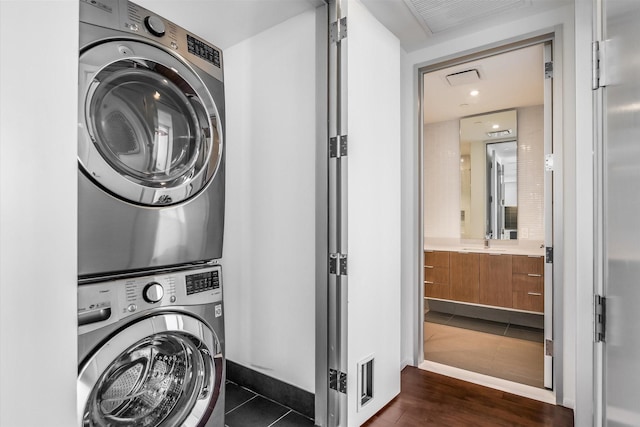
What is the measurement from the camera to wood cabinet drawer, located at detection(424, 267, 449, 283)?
3980 mm

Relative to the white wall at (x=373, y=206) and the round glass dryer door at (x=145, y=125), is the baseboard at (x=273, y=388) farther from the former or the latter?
the round glass dryer door at (x=145, y=125)

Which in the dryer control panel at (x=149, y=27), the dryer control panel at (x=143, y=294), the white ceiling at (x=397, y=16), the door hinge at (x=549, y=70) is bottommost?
the dryer control panel at (x=143, y=294)

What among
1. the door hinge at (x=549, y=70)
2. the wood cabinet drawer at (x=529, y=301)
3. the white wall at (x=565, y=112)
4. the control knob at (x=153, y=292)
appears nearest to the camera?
the control knob at (x=153, y=292)

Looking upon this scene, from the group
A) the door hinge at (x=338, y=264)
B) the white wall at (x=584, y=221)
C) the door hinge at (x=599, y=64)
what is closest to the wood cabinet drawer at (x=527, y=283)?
the white wall at (x=584, y=221)

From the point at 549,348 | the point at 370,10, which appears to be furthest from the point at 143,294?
the point at 549,348

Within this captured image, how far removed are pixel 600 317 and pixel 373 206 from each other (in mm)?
1311

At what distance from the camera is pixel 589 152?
177 centimetres

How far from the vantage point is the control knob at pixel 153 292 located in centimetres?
119

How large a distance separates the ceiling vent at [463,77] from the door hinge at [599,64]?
228 cm

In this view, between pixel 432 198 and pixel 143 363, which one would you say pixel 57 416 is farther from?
pixel 432 198

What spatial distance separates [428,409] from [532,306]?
2122 millimetres

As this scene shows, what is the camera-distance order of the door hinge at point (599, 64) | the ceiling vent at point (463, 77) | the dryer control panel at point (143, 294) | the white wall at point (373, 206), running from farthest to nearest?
the ceiling vent at point (463, 77) < the white wall at point (373, 206) < the dryer control panel at point (143, 294) < the door hinge at point (599, 64)

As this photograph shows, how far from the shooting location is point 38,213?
2.24 ft

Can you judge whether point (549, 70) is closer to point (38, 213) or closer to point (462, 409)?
point (462, 409)
